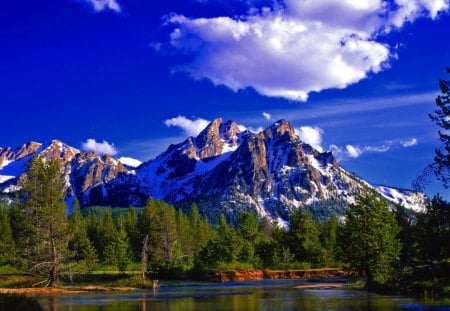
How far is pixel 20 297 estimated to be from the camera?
3578 centimetres

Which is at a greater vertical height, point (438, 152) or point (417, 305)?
point (438, 152)

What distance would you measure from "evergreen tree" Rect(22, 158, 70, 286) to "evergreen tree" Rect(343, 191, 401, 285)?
121 feet

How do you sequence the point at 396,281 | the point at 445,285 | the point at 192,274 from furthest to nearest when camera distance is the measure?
the point at 192,274, the point at 396,281, the point at 445,285

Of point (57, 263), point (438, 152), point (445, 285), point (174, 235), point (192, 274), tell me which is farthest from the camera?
point (174, 235)

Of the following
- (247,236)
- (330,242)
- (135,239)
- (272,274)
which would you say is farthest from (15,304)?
(135,239)

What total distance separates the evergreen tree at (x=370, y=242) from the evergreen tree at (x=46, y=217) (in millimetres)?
36801

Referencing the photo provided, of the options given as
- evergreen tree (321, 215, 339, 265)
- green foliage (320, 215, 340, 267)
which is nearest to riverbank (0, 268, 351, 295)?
green foliage (320, 215, 340, 267)

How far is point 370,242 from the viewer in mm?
61688

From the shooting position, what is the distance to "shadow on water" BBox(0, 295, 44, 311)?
30931 millimetres

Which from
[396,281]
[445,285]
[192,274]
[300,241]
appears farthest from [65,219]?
[300,241]

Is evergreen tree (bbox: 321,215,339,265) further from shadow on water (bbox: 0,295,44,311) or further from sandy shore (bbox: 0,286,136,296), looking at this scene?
shadow on water (bbox: 0,295,44,311)

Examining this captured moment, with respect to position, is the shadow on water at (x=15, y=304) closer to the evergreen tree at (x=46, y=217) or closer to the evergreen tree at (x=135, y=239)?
the evergreen tree at (x=46, y=217)

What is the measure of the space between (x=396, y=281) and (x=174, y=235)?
328 ft

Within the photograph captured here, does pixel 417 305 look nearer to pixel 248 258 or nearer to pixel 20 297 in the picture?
pixel 20 297
